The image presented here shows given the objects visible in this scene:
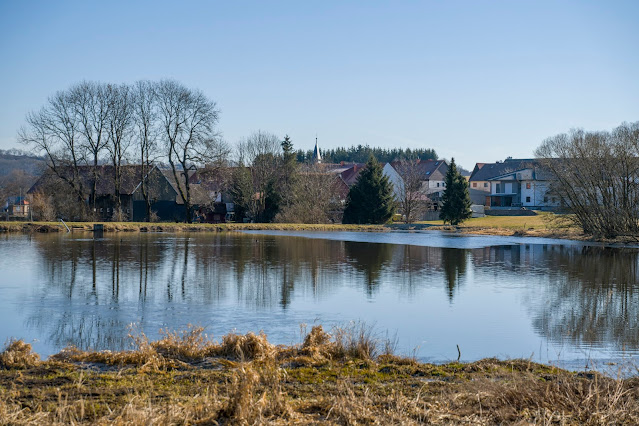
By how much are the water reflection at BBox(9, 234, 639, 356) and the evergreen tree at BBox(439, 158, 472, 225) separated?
123 ft

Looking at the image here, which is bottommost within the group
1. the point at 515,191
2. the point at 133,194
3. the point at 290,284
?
the point at 290,284

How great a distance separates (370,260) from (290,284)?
9.45 meters

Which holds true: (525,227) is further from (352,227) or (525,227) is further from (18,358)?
(18,358)

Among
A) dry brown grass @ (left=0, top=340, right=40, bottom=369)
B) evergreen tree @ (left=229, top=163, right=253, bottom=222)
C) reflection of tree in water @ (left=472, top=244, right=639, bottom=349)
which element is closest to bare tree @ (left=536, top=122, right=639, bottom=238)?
reflection of tree in water @ (left=472, top=244, right=639, bottom=349)

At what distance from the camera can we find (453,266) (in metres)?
26.9

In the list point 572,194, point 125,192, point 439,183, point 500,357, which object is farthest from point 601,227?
point 439,183

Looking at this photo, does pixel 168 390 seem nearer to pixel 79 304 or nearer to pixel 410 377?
pixel 410 377

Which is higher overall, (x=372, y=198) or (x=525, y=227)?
(x=372, y=198)

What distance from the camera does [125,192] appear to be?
69438 millimetres

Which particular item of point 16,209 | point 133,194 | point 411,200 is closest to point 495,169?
point 411,200

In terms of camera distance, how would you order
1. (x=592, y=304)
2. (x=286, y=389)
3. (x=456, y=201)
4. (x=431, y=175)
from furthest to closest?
(x=431, y=175)
(x=456, y=201)
(x=592, y=304)
(x=286, y=389)

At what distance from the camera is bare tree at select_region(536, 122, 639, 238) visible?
138 feet

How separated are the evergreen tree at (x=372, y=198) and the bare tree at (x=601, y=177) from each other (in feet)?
74.7

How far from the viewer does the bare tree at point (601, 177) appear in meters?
42.0
